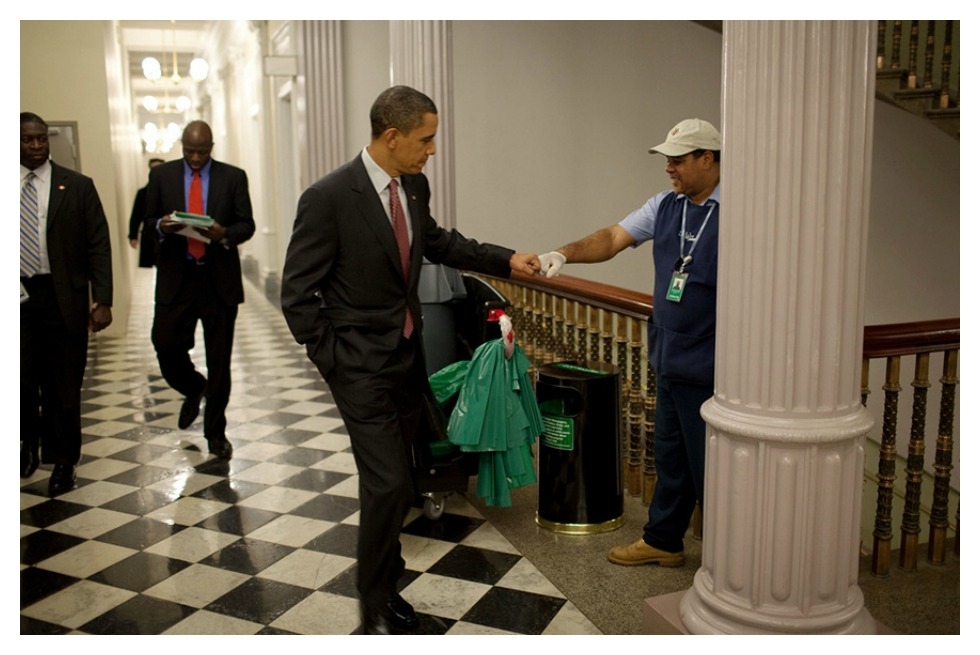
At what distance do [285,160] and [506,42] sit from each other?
420 cm

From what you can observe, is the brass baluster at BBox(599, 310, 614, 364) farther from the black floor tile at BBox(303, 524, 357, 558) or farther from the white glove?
the black floor tile at BBox(303, 524, 357, 558)

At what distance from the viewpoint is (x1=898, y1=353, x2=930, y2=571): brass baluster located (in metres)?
3.31

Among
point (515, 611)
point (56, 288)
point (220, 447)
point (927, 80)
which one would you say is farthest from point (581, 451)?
point (927, 80)

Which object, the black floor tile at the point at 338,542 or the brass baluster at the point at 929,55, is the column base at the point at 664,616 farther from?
the brass baluster at the point at 929,55

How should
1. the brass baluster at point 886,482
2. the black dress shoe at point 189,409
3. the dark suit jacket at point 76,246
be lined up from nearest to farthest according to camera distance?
the brass baluster at point 886,482 → the dark suit jacket at point 76,246 → the black dress shoe at point 189,409

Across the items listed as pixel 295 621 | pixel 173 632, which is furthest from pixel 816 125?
pixel 173 632

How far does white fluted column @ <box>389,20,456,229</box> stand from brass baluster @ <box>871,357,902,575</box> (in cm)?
320

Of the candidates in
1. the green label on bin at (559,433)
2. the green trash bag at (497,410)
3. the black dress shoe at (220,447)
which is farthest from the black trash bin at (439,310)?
the black dress shoe at (220,447)

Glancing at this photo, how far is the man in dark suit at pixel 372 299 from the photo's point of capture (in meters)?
2.73

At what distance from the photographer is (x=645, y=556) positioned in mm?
3492

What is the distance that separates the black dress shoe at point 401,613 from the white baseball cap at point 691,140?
1698 millimetres

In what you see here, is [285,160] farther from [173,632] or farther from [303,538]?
[173,632]

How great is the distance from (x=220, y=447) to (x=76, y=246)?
1369 millimetres

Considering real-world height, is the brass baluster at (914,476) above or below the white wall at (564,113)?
below
